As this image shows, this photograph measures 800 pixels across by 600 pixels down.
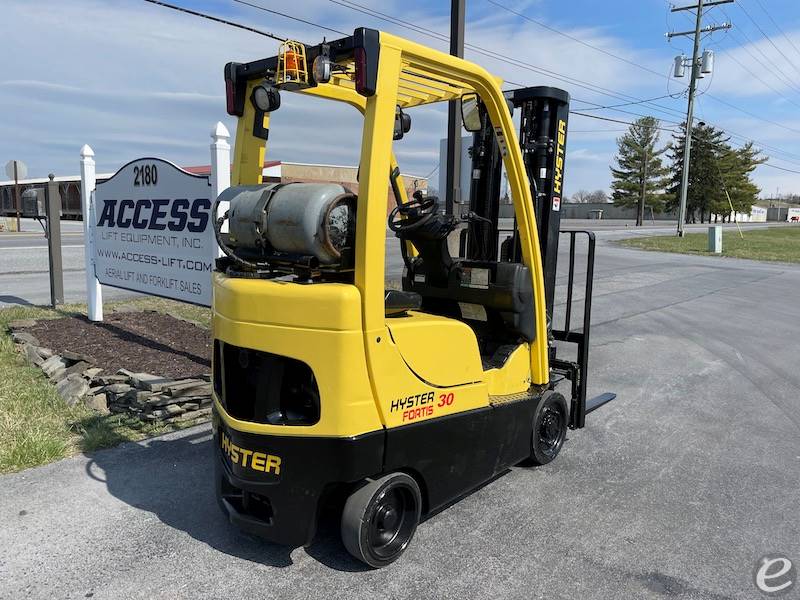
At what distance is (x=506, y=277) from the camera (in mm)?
4004

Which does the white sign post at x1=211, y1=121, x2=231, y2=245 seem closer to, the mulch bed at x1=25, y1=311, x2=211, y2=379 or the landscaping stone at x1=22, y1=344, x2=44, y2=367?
the mulch bed at x1=25, y1=311, x2=211, y2=379

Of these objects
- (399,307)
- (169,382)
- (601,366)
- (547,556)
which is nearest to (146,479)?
(169,382)

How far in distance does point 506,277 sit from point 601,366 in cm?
409

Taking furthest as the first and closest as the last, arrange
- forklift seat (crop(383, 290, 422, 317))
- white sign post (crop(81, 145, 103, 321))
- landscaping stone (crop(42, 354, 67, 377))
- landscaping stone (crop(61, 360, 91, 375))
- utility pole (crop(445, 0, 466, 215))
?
1. utility pole (crop(445, 0, 466, 215))
2. white sign post (crop(81, 145, 103, 321))
3. landscaping stone (crop(42, 354, 67, 377))
4. landscaping stone (crop(61, 360, 91, 375))
5. forklift seat (crop(383, 290, 422, 317))

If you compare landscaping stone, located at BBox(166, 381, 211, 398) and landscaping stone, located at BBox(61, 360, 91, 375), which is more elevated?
landscaping stone, located at BBox(166, 381, 211, 398)

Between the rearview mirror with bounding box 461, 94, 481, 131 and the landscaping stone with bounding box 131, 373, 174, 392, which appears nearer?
the rearview mirror with bounding box 461, 94, 481, 131

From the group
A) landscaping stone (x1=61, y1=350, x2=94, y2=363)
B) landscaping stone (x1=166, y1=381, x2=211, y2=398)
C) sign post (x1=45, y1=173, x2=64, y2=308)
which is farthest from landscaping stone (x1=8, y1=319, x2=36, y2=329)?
landscaping stone (x1=166, y1=381, x2=211, y2=398)

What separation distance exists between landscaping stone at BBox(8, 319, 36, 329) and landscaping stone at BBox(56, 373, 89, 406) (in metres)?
2.84

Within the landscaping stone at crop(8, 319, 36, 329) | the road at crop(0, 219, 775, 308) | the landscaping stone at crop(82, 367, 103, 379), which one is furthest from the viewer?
the road at crop(0, 219, 775, 308)

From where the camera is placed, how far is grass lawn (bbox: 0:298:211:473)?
441 cm

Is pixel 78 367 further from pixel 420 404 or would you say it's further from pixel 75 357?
pixel 420 404

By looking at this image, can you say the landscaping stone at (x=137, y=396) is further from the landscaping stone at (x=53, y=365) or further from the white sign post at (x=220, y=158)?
the white sign post at (x=220, y=158)

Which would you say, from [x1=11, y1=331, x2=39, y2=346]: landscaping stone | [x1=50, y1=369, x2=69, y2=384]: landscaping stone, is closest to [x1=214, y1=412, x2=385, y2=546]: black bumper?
[x1=50, y1=369, x2=69, y2=384]: landscaping stone

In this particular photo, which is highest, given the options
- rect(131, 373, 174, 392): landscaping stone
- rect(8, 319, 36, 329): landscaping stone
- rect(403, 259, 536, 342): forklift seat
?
rect(403, 259, 536, 342): forklift seat
